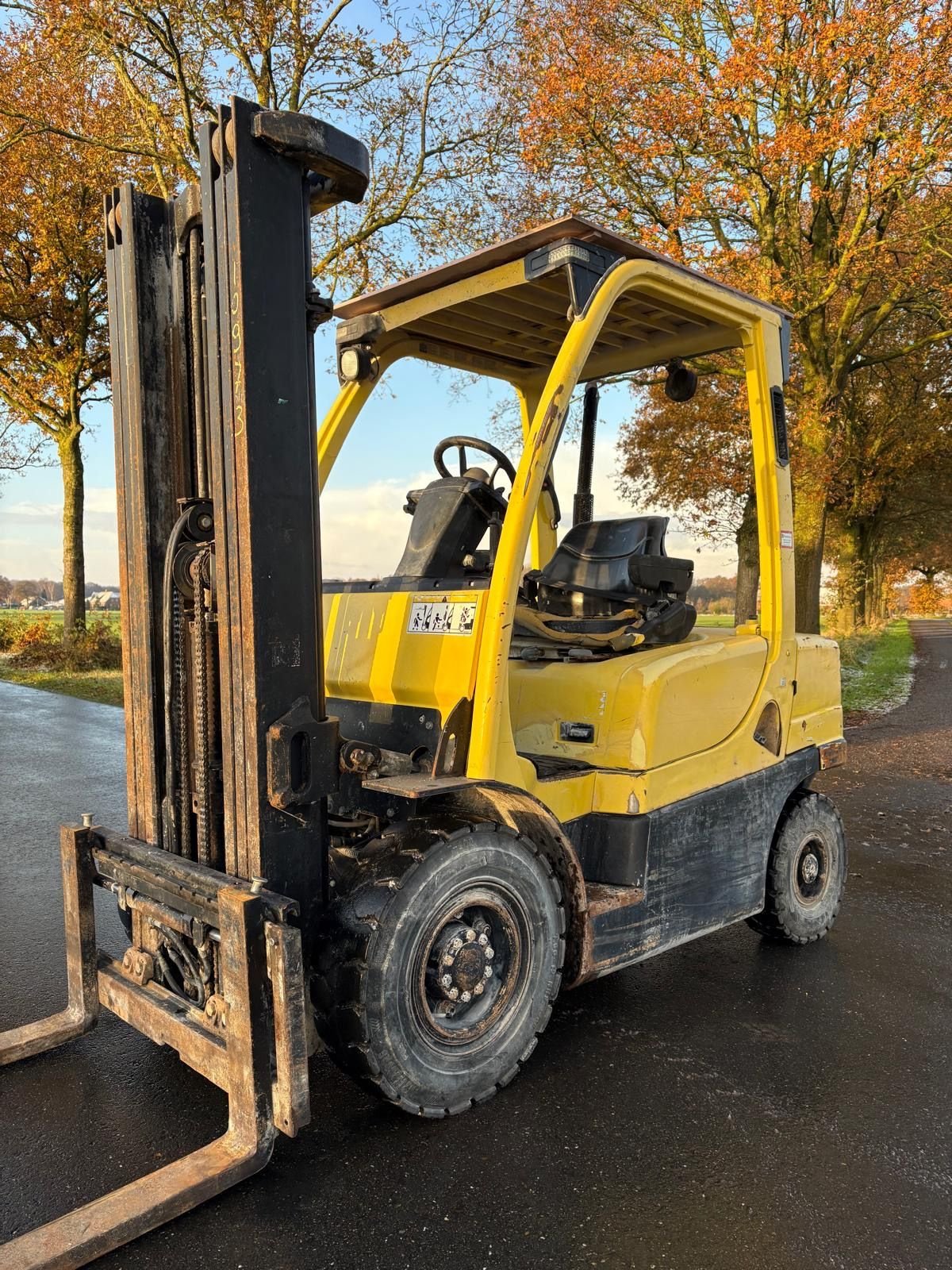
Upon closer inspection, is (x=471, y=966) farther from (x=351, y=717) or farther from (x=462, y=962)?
(x=351, y=717)

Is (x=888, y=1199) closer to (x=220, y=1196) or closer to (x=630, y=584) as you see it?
(x=220, y=1196)

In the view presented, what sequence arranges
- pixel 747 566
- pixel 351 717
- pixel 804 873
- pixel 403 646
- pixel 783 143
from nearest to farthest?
pixel 403 646, pixel 351 717, pixel 804 873, pixel 783 143, pixel 747 566

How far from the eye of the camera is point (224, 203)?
286cm

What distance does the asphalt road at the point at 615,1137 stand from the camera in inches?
99.8

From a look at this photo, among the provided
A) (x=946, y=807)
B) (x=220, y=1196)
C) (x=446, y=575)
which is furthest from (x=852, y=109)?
(x=220, y=1196)

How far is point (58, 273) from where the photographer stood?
17.4 meters

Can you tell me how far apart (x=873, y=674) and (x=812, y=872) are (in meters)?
14.2

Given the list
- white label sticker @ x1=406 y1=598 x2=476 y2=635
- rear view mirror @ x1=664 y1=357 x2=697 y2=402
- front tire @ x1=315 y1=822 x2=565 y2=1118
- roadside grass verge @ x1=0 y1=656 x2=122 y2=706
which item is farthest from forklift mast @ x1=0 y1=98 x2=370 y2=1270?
roadside grass verge @ x1=0 y1=656 x2=122 y2=706

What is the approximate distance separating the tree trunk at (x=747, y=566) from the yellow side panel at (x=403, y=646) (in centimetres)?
935

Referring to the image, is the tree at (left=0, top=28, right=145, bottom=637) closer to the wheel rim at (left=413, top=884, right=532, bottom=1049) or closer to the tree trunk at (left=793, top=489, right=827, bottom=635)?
the tree trunk at (left=793, top=489, right=827, bottom=635)

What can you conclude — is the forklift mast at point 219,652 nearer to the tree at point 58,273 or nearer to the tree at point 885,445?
the tree at point 58,273

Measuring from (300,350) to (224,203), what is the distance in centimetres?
47

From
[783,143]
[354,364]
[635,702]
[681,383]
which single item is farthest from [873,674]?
[354,364]

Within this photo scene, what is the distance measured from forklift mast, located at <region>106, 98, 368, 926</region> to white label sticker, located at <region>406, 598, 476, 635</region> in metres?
0.51
